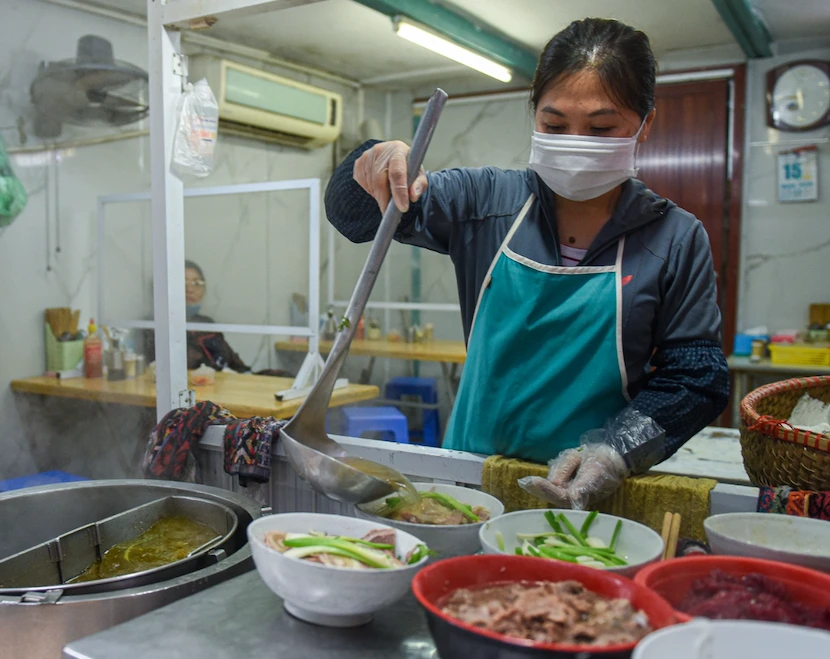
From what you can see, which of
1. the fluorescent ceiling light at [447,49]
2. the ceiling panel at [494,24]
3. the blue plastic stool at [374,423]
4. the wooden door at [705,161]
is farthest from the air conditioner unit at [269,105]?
the wooden door at [705,161]

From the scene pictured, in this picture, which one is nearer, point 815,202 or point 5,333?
point 5,333

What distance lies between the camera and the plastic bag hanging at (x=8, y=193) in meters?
3.92

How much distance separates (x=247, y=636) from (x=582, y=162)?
3.75 feet

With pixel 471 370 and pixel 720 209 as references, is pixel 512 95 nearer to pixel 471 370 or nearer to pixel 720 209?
pixel 720 209

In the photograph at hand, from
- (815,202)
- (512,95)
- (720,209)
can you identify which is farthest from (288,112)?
(815,202)

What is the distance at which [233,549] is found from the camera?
1.38 meters

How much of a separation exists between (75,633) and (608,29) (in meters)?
1.50

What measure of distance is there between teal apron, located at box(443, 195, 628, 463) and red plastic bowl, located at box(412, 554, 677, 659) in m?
0.71

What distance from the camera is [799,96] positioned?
5.54 metres

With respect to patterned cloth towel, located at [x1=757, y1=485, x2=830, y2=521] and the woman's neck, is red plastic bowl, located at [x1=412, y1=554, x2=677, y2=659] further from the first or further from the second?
the woman's neck

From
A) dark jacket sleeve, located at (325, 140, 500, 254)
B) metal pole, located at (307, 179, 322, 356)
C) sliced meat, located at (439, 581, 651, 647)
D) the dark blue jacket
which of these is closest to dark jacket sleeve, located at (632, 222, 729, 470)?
the dark blue jacket

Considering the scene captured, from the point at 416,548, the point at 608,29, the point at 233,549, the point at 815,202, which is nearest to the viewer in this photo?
the point at 416,548

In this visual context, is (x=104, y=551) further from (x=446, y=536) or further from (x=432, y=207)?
(x=432, y=207)

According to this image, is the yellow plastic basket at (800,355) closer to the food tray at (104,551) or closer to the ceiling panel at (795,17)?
the ceiling panel at (795,17)
